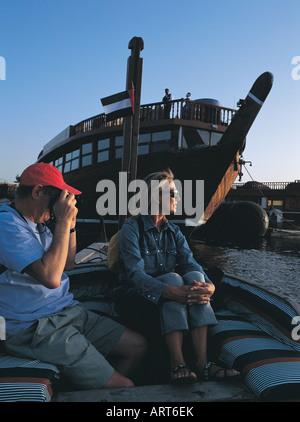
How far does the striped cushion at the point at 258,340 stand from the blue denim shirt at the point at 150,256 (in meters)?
0.44

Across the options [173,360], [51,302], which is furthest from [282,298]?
[51,302]

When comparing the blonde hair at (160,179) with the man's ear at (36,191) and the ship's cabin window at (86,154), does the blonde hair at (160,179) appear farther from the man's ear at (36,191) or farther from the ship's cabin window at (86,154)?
the ship's cabin window at (86,154)

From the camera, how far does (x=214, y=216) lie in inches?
694

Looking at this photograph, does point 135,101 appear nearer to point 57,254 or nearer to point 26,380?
point 57,254

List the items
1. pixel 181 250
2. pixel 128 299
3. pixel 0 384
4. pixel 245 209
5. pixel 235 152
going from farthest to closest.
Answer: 1. pixel 245 209
2. pixel 235 152
3. pixel 181 250
4. pixel 128 299
5. pixel 0 384

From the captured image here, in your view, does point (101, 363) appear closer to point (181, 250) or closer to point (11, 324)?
point (11, 324)

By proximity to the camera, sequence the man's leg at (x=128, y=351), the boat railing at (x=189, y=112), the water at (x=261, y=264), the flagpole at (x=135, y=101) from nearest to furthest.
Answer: the man's leg at (x=128, y=351), the flagpole at (x=135, y=101), the water at (x=261, y=264), the boat railing at (x=189, y=112)

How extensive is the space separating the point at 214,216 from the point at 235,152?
8117 millimetres

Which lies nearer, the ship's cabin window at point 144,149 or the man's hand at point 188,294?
the man's hand at point 188,294

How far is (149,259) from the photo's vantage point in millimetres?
2094

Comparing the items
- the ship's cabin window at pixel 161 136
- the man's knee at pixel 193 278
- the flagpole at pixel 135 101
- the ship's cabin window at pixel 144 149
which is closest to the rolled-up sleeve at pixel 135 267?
the man's knee at pixel 193 278

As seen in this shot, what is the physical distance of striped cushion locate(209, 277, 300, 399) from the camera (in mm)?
1360

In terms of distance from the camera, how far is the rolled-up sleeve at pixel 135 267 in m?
1.79

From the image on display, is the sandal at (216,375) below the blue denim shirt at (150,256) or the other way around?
below
